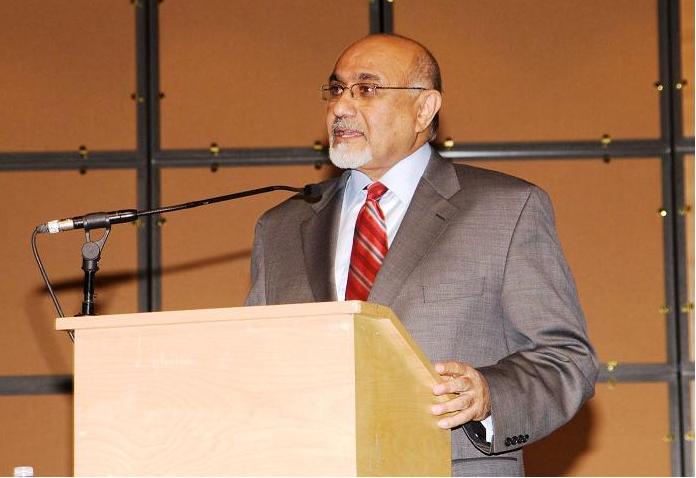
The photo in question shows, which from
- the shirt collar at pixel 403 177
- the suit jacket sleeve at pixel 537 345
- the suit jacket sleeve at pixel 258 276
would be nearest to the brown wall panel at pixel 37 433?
the suit jacket sleeve at pixel 258 276

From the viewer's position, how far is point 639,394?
4.34 meters

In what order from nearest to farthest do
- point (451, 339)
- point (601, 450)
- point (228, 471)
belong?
point (228, 471) → point (451, 339) → point (601, 450)

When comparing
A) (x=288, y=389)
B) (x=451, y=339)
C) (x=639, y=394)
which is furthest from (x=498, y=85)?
(x=288, y=389)

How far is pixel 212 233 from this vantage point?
14.6 ft

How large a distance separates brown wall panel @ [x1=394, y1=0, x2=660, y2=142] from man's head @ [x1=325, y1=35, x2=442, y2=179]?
56.8 inches

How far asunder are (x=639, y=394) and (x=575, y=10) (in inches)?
56.5

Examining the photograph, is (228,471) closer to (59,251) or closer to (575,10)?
(59,251)

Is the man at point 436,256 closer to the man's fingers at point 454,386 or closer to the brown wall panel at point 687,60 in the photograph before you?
the man's fingers at point 454,386

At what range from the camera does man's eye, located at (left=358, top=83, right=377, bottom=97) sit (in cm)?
292

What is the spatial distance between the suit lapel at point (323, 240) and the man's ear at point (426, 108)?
0.74 ft

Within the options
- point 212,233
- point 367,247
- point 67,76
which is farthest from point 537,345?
point 67,76

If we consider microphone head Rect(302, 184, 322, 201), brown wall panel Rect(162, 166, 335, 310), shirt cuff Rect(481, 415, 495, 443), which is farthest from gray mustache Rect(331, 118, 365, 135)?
brown wall panel Rect(162, 166, 335, 310)

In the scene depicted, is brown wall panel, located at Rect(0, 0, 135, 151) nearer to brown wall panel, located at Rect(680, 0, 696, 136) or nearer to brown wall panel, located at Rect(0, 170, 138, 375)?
brown wall panel, located at Rect(0, 170, 138, 375)

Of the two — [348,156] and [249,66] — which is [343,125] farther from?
[249,66]
